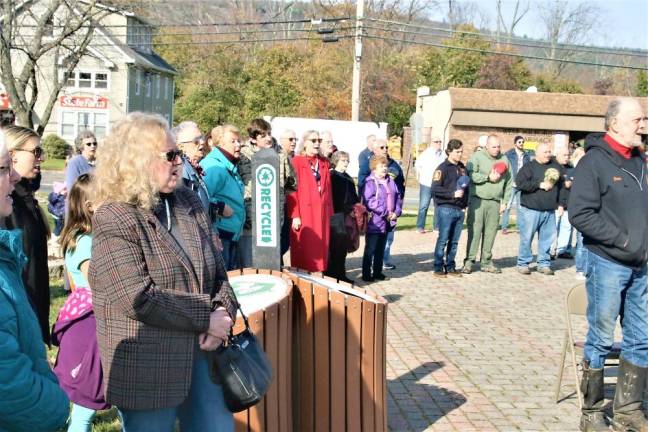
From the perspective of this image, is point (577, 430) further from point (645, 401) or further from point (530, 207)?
point (530, 207)

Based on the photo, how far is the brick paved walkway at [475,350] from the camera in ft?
20.0

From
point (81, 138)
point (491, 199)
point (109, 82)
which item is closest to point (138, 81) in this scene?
point (109, 82)

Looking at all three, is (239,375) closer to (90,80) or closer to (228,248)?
(228,248)

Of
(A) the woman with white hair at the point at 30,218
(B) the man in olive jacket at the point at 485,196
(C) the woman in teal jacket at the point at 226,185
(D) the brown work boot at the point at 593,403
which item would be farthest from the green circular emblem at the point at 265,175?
(B) the man in olive jacket at the point at 485,196

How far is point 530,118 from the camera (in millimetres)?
35781

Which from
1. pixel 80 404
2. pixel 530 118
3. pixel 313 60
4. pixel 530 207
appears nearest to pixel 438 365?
pixel 80 404

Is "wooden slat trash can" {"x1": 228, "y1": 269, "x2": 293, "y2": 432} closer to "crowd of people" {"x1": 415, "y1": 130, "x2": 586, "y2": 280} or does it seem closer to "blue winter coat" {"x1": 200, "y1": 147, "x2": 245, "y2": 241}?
"blue winter coat" {"x1": 200, "y1": 147, "x2": 245, "y2": 241}

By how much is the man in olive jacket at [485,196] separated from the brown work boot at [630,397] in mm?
6866

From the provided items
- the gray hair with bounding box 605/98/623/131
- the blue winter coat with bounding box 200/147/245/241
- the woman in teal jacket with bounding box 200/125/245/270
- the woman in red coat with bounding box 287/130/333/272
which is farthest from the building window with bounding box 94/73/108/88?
the gray hair with bounding box 605/98/623/131

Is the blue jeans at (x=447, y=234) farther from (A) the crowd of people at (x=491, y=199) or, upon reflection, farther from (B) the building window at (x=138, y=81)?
(B) the building window at (x=138, y=81)

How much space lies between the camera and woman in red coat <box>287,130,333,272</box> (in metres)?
9.27

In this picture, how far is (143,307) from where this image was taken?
11.0 feet

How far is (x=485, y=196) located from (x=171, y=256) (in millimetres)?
9585

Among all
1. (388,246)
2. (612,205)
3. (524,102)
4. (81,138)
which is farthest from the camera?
(524,102)
